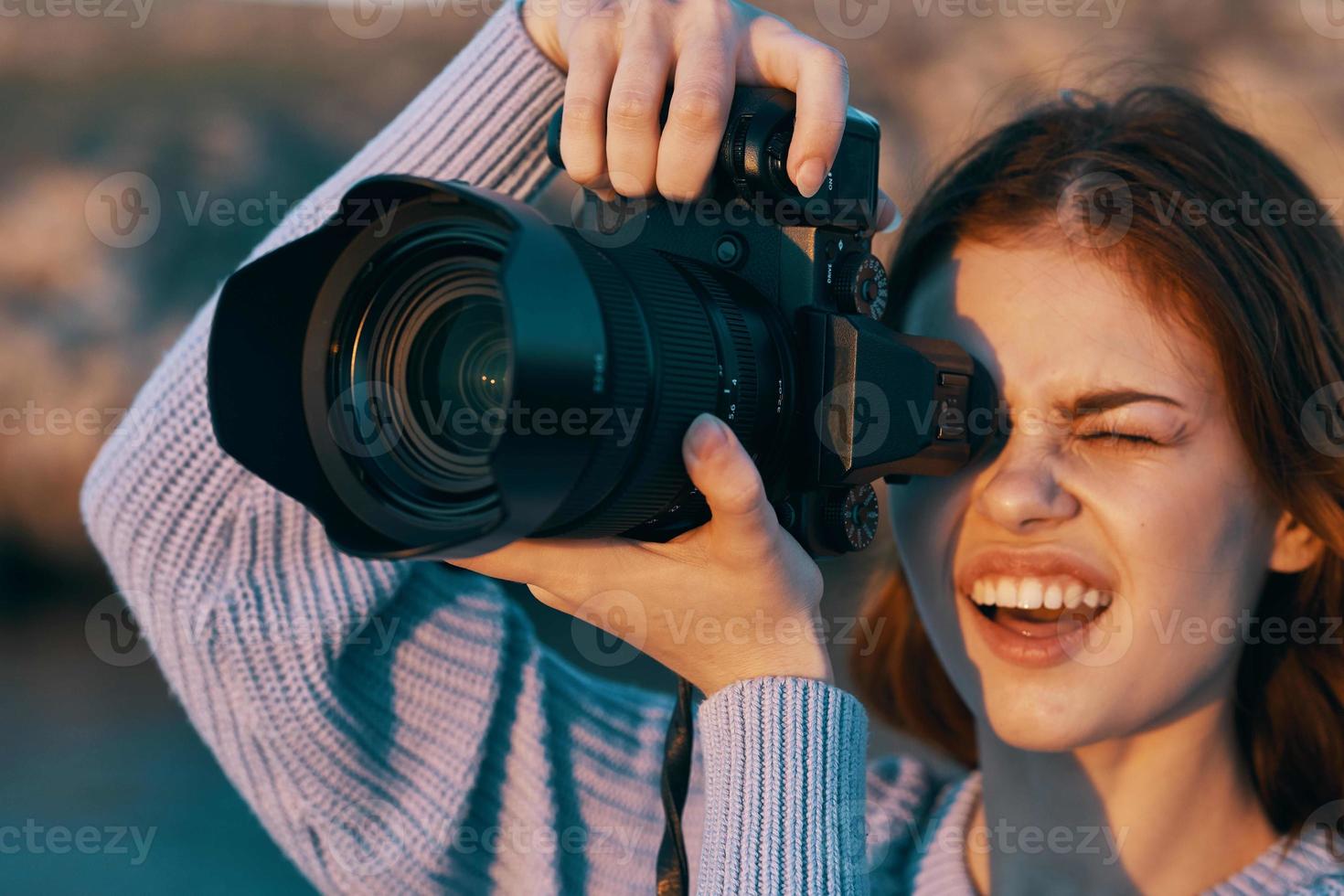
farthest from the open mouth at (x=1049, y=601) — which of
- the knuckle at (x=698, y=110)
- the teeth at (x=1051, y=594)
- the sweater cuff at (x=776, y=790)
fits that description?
the knuckle at (x=698, y=110)

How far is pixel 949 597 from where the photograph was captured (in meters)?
1.08

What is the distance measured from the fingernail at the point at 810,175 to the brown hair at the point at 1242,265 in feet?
1.06

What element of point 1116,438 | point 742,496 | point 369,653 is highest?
point 1116,438

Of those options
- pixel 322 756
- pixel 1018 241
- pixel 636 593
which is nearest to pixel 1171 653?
pixel 1018 241

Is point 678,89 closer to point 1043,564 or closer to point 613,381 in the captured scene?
point 613,381

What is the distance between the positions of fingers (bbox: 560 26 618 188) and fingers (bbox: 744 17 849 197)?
0.36ft

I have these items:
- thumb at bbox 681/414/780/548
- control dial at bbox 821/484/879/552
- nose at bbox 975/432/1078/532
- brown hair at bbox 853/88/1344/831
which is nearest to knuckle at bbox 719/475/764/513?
thumb at bbox 681/414/780/548

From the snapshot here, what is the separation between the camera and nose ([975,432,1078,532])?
995 mm

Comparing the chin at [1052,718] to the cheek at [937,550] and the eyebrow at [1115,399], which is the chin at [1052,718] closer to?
the cheek at [937,550]

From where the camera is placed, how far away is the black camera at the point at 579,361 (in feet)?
2.15

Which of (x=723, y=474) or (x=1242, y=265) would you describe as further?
(x=1242, y=265)

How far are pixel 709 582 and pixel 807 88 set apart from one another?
0.34 metres

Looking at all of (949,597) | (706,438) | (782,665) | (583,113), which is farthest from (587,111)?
(949,597)

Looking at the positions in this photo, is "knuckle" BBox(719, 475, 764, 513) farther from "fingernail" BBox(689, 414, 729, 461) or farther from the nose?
the nose
